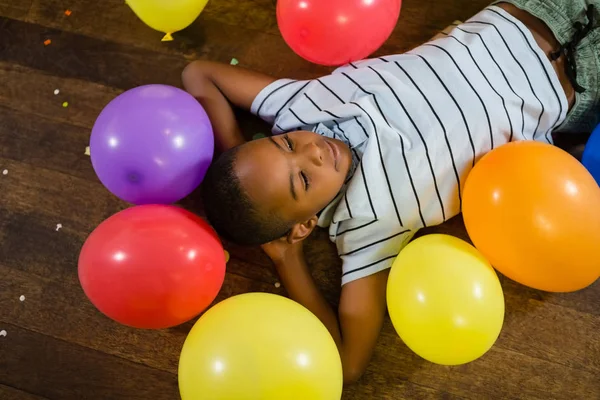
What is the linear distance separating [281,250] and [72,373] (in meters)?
0.52

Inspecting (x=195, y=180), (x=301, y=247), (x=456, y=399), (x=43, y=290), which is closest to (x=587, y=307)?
(x=456, y=399)

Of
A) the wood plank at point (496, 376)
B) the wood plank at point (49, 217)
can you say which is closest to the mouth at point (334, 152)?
the wood plank at point (49, 217)

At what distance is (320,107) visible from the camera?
1.10m

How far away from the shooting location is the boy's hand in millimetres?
1108

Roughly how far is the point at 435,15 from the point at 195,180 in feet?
2.42

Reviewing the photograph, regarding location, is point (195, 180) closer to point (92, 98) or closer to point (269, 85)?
point (269, 85)

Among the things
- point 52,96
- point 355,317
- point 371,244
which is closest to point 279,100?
point 371,244

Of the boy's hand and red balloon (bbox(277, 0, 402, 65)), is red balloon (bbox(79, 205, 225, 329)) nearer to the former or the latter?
the boy's hand

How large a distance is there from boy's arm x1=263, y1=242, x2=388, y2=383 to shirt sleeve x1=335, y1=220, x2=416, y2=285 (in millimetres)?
20

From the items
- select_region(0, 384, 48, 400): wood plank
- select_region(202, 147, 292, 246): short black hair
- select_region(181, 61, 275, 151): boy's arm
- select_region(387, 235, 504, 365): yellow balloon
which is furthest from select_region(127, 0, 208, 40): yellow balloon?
select_region(0, 384, 48, 400): wood plank

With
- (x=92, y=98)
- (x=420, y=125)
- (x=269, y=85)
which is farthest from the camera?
(x=92, y=98)

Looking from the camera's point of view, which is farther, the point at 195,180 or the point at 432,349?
the point at 195,180

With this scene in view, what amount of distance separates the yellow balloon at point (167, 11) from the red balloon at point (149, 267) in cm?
43

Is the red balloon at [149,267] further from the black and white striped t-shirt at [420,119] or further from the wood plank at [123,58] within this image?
the wood plank at [123,58]
